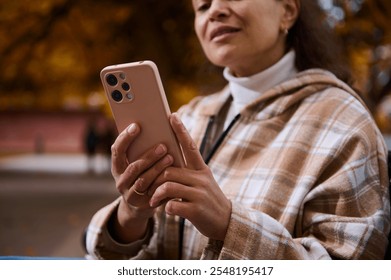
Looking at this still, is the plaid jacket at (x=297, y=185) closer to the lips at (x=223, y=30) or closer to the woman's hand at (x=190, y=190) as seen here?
the woman's hand at (x=190, y=190)

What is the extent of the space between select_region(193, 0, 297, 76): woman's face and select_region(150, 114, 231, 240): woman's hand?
1.16 feet

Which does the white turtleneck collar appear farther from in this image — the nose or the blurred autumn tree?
the blurred autumn tree

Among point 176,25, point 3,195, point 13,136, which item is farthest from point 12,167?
point 176,25

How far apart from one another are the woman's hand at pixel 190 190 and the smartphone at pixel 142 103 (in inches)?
0.9

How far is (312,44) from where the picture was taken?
133 centimetres

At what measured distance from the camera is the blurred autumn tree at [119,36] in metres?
4.66

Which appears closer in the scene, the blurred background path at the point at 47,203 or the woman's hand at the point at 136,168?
the woman's hand at the point at 136,168

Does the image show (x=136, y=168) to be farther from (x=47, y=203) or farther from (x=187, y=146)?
(x=47, y=203)

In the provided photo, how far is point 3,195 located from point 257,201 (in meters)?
5.76

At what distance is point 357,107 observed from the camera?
116cm

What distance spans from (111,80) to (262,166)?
1.28 feet

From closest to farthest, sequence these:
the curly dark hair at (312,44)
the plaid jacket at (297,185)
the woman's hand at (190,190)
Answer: the woman's hand at (190,190) → the plaid jacket at (297,185) → the curly dark hair at (312,44)

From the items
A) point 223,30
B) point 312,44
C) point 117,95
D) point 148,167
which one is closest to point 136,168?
point 148,167

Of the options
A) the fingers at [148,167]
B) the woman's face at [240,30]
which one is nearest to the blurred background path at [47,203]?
the woman's face at [240,30]
